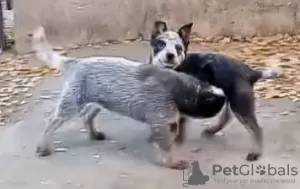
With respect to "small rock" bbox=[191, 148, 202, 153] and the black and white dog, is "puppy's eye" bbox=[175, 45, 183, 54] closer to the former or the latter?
the black and white dog

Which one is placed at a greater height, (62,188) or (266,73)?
(266,73)

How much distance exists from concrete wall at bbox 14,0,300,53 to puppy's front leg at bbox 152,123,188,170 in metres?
3.30

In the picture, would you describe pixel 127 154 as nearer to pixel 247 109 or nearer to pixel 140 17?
pixel 247 109

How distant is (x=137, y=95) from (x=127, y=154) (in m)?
0.44

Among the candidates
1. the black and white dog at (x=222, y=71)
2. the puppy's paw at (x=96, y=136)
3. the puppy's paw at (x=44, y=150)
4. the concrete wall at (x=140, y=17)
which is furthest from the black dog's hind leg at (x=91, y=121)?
the concrete wall at (x=140, y=17)

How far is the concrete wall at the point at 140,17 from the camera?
6938 millimetres

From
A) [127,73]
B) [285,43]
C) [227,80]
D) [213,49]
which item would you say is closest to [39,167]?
[127,73]

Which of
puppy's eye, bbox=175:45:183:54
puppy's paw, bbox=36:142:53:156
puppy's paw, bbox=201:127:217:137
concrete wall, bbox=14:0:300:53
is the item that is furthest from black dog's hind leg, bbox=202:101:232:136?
concrete wall, bbox=14:0:300:53

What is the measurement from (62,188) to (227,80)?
3.70 ft

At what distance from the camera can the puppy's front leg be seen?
3.86 metres

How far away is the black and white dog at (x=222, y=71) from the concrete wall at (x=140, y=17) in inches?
110

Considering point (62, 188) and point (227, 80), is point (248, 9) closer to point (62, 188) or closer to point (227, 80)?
point (227, 80)

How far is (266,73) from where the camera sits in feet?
13.3

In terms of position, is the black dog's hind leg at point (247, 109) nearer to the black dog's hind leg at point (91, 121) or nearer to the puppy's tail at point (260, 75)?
the puppy's tail at point (260, 75)
